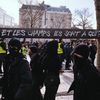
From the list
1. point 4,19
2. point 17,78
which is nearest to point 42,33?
point 17,78

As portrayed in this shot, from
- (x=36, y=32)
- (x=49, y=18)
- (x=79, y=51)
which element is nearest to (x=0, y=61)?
(x=36, y=32)

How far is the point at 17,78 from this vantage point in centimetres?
532

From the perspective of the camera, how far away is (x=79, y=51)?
6062 mm

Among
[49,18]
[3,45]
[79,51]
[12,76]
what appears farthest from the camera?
[49,18]

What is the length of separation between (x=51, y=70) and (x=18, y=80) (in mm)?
3330

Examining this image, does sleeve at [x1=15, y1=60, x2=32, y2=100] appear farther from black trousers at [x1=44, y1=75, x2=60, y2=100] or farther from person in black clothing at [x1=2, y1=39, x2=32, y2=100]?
black trousers at [x1=44, y1=75, x2=60, y2=100]

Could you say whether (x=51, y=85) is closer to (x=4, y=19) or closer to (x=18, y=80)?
(x=18, y=80)

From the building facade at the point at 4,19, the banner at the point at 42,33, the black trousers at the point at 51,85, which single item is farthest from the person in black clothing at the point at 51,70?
the building facade at the point at 4,19

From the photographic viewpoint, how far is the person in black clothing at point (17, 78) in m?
4.89

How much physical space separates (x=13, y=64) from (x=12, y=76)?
16 cm

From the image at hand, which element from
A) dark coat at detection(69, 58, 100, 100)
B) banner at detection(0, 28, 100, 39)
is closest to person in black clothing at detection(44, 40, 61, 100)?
dark coat at detection(69, 58, 100, 100)

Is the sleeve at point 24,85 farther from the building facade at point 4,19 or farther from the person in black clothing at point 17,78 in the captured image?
the building facade at point 4,19

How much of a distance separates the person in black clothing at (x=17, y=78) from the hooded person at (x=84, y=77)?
933mm

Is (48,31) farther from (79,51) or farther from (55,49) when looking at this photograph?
(79,51)
